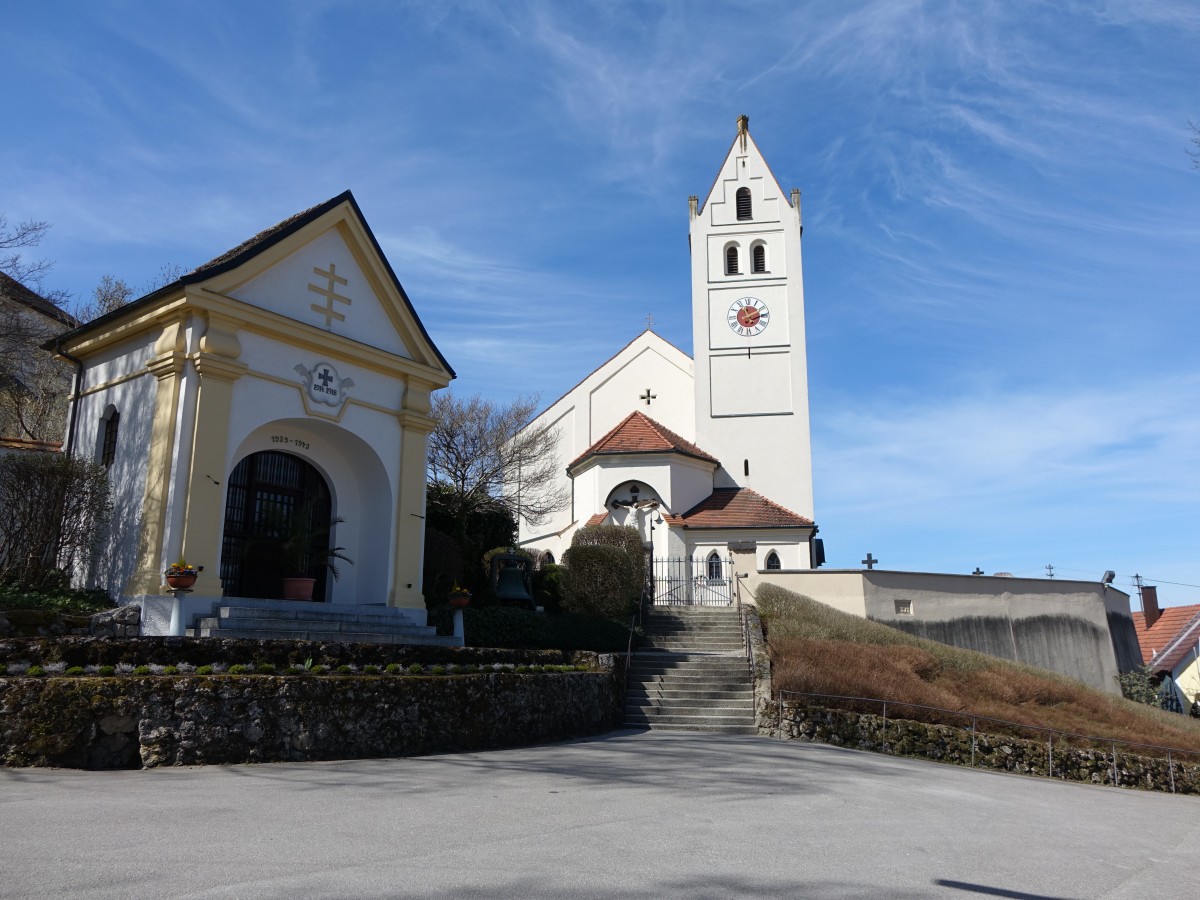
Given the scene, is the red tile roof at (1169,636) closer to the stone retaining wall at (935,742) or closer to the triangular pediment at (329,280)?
the stone retaining wall at (935,742)

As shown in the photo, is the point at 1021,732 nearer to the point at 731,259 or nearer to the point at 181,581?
the point at 181,581

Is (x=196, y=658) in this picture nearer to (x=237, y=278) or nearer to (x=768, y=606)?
(x=237, y=278)

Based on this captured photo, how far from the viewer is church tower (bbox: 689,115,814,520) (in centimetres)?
3534

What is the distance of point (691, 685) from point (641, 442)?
54.3 feet

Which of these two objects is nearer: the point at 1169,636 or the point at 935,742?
the point at 935,742

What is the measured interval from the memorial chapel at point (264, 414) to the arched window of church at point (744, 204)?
2376cm

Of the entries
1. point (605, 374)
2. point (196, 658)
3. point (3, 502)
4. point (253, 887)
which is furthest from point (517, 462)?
point (253, 887)

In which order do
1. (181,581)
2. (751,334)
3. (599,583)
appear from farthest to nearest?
(751,334) < (599,583) < (181,581)

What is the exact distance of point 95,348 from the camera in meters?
16.7

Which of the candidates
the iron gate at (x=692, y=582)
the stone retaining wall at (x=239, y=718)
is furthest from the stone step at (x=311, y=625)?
the iron gate at (x=692, y=582)

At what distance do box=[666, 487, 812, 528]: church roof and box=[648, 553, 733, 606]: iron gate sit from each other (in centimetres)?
148

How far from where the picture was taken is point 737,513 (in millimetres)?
33594

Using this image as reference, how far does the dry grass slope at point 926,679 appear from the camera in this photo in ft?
55.6

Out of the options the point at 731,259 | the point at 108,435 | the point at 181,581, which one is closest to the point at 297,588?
the point at 181,581
